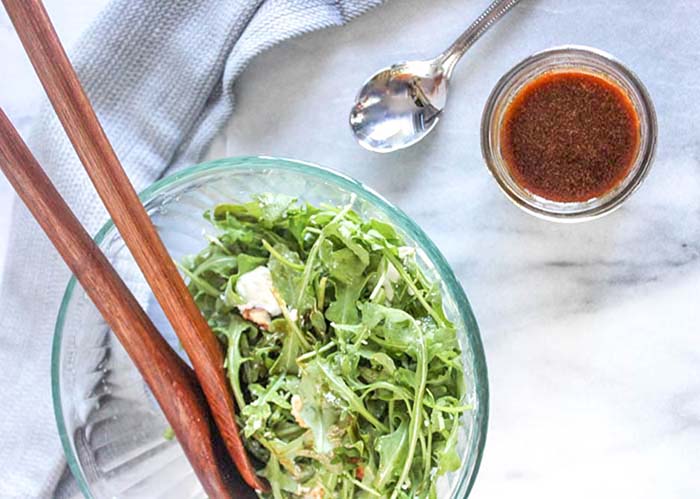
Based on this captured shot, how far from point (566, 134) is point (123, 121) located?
67 cm

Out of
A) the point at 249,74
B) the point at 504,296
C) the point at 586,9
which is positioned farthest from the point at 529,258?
the point at 249,74

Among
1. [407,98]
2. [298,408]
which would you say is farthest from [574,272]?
[298,408]

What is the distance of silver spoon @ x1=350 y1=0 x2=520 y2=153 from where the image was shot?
141 cm

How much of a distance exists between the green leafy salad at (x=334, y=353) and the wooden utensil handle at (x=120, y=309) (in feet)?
0.20

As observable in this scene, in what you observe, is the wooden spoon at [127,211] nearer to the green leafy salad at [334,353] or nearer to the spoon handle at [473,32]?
the green leafy salad at [334,353]

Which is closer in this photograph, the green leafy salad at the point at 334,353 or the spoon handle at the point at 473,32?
the green leafy salad at the point at 334,353

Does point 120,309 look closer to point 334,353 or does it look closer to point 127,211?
point 127,211

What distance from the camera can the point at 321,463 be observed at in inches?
49.4

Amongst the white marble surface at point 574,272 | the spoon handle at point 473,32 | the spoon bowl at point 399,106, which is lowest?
the white marble surface at point 574,272

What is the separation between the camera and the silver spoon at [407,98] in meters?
1.41

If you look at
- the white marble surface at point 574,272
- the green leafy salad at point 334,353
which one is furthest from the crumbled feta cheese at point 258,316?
the white marble surface at point 574,272

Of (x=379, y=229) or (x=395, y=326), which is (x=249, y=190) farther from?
(x=395, y=326)

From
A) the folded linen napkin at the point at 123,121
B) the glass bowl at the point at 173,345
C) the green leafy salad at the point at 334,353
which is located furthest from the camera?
the folded linen napkin at the point at 123,121

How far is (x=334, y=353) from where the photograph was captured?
124 centimetres
